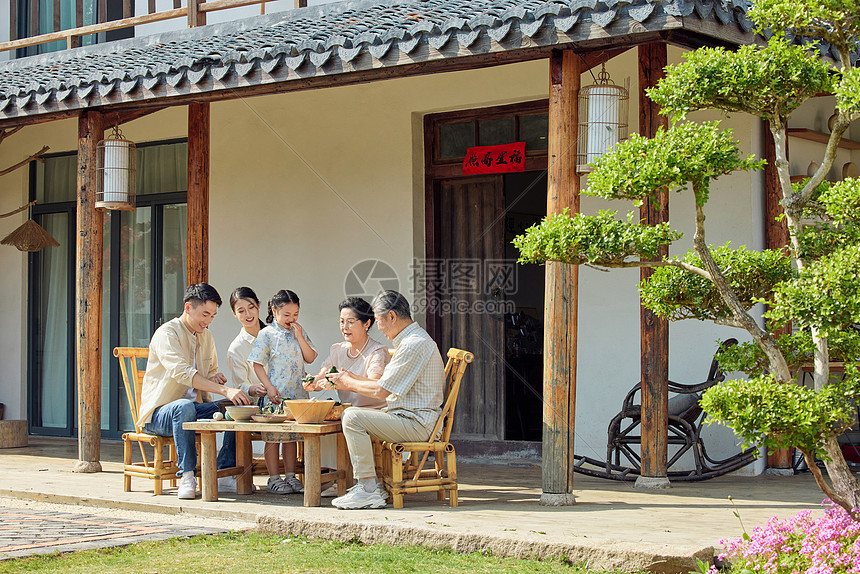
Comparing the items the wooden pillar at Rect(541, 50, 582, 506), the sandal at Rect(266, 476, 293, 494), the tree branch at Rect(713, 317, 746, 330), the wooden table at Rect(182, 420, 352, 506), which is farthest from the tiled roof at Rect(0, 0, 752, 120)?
the sandal at Rect(266, 476, 293, 494)

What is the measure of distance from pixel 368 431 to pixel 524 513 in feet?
3.06

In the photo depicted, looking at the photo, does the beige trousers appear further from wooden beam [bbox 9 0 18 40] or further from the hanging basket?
wooden beam [bbox 9 0 18 40]

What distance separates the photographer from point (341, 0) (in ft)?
26.7

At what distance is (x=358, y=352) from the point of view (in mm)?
6363

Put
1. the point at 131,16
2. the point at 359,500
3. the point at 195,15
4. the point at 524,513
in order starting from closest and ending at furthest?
the point at 524,513, the point at 359,500, the point at 195,15, the point at 131,16

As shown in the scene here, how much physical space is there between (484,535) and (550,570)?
45 centimetres

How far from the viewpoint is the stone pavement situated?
4723 mm

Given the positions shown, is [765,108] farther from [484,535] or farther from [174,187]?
[174,187]

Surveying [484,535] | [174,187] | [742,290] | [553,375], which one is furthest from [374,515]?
[174,187]

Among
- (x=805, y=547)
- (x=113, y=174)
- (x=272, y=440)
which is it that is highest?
(x=113, y=174)

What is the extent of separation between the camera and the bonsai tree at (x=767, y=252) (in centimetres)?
373

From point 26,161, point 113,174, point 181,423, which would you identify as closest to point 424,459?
point 181,423

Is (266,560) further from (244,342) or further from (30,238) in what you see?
(30,238)

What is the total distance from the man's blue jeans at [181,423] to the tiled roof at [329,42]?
202cm
